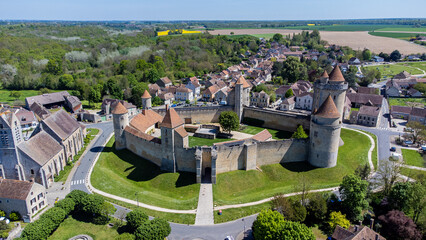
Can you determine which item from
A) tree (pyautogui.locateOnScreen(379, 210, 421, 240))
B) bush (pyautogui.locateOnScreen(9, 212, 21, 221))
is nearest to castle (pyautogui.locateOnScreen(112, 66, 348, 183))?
tree (pyautogui.locateOnScreen(379, 210, 421, 240))

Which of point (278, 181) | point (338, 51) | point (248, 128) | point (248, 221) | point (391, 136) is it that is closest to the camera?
point (248, 221)

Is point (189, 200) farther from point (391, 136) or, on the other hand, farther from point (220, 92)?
point (220, 92)

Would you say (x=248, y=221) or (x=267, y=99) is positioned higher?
(x=267, y=99)

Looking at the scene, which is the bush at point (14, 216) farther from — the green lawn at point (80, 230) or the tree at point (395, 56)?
the tree at point (395, 56)

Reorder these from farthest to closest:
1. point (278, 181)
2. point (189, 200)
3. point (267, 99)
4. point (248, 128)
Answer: point (267, 99), point (248, 128), point (278, 181), point (189, 200)

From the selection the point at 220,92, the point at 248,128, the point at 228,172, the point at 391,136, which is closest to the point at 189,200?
the point at 228,172

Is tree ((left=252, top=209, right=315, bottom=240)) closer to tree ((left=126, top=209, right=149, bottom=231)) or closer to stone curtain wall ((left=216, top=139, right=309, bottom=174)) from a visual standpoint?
tree ((left=126, top=209, right=149, bottom=231))
